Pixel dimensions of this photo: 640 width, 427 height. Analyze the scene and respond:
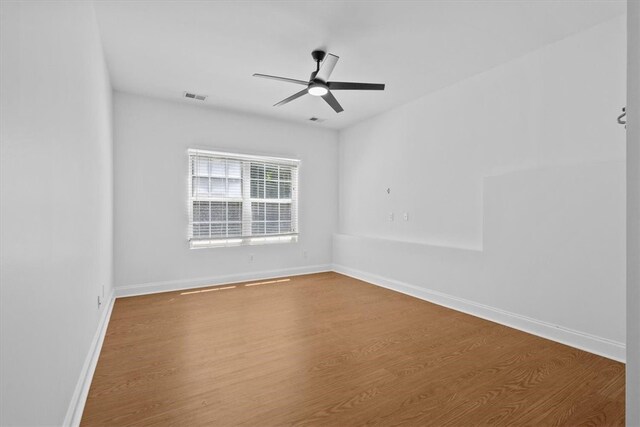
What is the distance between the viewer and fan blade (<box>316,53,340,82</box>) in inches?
116

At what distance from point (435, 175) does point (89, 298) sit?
393 cm

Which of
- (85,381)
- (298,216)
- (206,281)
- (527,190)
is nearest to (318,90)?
(527,190)

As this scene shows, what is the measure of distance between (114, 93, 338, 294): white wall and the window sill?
2.6 inches

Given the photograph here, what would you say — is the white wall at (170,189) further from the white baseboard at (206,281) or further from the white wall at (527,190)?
the white wall at (527,190)

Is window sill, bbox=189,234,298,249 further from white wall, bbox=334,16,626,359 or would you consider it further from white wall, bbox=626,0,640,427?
white wall, bbox=626,0,640,427

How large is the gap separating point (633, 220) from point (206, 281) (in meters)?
5.02

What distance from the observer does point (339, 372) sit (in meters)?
2.31

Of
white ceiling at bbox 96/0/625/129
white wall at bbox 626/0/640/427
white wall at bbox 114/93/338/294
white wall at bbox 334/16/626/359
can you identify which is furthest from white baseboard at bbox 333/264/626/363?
white wall at bbox 626/0/640/427

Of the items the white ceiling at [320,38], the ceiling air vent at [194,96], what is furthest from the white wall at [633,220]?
the ceiling air vent at [194,96]

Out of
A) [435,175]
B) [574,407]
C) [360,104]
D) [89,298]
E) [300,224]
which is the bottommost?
[574,407]

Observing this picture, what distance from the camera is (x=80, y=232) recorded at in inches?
77.2

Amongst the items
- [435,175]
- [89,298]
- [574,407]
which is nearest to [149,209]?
[89,298]

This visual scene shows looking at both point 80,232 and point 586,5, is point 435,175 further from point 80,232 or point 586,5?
point 80,232

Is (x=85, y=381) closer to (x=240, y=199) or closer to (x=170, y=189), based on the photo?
(x=170, y=189)
